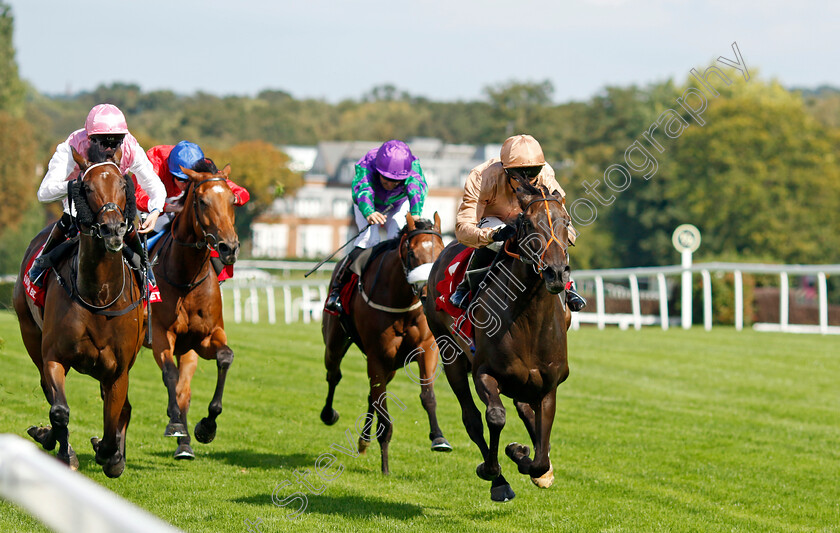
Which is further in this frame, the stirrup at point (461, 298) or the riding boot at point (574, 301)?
the stirrup at point (461, 298)

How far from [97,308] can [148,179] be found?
117 cm

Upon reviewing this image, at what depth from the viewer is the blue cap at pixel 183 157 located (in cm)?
756

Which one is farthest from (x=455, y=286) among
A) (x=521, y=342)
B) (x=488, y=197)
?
(x=521, y=342)

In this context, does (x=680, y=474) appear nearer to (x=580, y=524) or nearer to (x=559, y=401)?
(x=580, y=524)

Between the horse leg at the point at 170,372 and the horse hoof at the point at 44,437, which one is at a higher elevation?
the horse leg at the point at 170,372

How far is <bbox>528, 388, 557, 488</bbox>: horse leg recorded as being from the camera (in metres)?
5.55

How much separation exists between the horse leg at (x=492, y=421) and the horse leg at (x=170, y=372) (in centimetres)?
228

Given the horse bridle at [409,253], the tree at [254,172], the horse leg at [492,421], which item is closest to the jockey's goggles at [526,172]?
the horse leg at [492,421]

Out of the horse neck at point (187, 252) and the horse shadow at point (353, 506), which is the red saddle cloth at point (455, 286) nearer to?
the horse shadow at point (353, 506)

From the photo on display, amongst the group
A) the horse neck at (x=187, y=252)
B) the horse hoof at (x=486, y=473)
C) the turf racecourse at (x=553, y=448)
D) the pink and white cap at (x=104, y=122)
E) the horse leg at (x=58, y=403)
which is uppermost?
the pink and white cap at (x=104, y=122)

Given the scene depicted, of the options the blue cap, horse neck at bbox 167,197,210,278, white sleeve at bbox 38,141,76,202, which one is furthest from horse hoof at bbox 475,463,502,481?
the blue cap

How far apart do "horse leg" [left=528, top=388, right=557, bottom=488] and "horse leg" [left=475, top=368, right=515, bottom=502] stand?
0.21 metres

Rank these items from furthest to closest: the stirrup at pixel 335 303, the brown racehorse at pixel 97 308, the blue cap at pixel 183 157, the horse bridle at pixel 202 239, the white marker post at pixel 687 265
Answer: the white marker post at pixel 687 265
the stirrup at pixel 335 303
the blue cap at pixel 183 157
the horse bridle at pixel 202 239
the brown racehorse at pixel 97 308

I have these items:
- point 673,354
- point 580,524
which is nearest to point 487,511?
point 580,524
